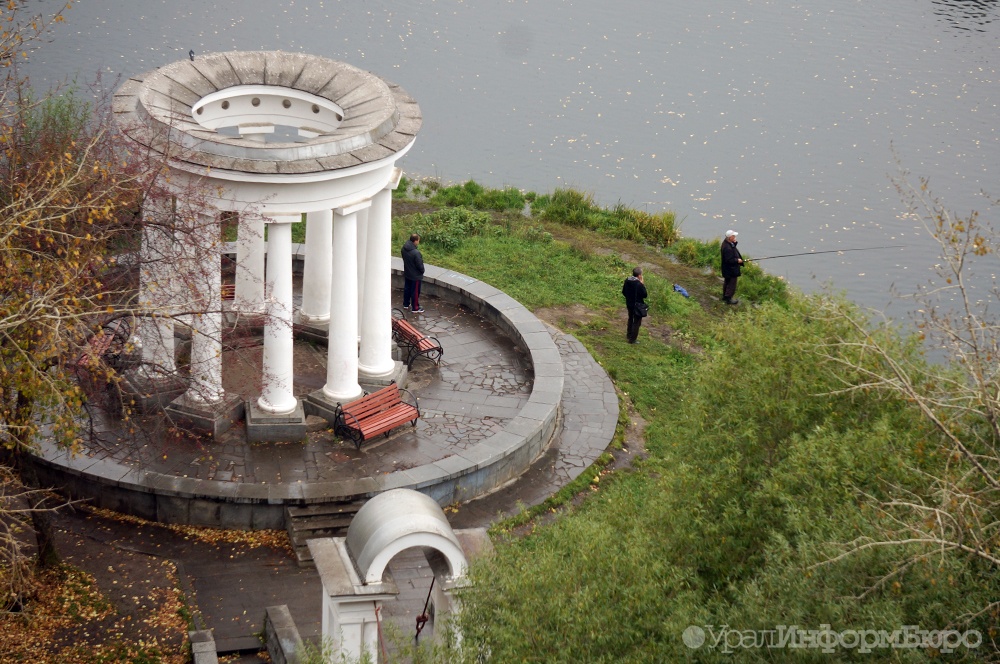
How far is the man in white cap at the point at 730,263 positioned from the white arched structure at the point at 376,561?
13830mm

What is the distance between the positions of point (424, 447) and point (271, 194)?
445 cm

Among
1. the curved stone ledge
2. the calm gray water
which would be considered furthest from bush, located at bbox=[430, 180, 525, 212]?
the curved stone ledge

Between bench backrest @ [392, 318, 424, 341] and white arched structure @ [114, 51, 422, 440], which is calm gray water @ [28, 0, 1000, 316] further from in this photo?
white arched structure @ [114, 51, 422, 440]

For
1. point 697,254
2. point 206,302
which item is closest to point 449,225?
point 697,254

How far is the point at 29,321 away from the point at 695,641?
650 cm

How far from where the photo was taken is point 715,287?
24.6m

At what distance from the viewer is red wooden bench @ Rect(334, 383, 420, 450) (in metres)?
16.3

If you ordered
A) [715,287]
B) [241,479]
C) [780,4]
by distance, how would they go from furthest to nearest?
[780,4]
[715,287]
[241,479]

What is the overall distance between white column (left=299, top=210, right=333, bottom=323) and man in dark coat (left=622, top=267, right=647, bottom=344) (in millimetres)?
5523

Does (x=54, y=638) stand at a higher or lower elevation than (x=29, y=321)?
lower

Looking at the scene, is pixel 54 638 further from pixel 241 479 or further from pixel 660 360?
pixel 660 360

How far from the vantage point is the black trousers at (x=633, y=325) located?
21062 millimetres

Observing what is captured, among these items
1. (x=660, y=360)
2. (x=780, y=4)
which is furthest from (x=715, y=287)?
(x=780, y=4)

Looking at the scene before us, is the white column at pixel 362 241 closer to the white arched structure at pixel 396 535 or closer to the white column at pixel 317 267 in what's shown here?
the white column at pixel 317 267
